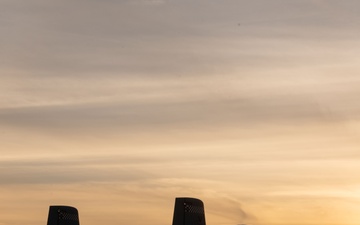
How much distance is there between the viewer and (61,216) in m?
105

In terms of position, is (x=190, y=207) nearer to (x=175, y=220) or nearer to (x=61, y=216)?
(x=175, y=220)

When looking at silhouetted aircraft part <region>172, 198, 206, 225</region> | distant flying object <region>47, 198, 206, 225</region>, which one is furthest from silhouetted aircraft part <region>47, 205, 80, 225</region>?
silhouetted aircraft part <region>172, 198, 206, 225</region>

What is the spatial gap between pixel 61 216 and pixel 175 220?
1615 cm

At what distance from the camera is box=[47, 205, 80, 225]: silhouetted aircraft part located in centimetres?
10488

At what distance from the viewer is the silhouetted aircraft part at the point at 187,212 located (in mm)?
99750

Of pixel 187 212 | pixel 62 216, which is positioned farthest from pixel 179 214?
pixel 62 216

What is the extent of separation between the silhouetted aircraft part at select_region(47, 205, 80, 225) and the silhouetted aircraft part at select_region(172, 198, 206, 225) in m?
15.2

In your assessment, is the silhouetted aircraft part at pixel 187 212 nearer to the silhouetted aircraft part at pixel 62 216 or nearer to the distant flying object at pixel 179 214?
the distant flying object at pixel 179 214

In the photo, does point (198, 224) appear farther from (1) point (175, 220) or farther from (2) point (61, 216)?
(2) point (61, 216)

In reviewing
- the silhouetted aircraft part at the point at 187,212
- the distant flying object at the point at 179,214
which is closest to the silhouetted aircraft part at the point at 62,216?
the distant flying object at the point at 179,214

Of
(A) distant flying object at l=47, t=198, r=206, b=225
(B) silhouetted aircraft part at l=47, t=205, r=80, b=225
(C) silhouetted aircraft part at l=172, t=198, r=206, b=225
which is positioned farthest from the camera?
(B) silhouetted aircraft part at l=47, t=205, r=80, b=225

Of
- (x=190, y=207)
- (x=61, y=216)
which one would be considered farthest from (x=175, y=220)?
(x=61, y=216)

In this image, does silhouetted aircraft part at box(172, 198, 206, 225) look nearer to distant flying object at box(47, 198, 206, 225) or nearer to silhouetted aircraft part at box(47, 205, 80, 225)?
distant flying object at box(47, 198, 206, 225)

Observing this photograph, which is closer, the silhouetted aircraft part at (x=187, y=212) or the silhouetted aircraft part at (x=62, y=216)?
the silhouetted aircraft part at (x=187, y=212)
